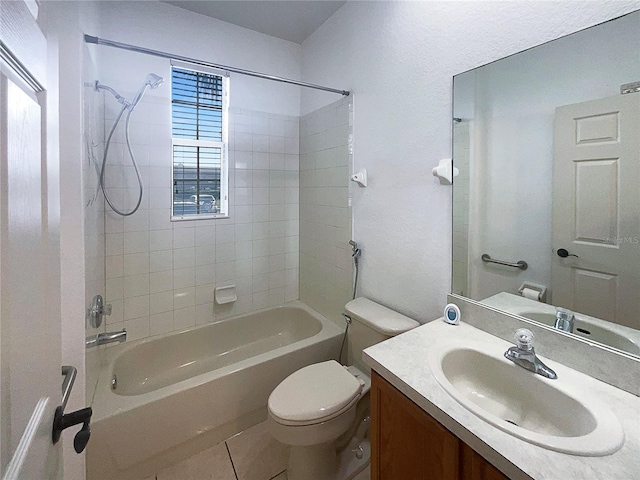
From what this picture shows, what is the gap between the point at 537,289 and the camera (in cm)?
115

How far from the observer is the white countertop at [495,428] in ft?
2.05

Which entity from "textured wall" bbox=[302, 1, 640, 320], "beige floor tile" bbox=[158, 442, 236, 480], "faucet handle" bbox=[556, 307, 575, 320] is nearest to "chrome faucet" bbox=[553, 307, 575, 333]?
"faucet handle" bbox=[556, 307, 575, 320]

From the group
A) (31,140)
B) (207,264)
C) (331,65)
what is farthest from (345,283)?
(31,140)

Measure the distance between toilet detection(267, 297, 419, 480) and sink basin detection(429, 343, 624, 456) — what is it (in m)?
0.44

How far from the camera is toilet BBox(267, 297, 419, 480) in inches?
52.2

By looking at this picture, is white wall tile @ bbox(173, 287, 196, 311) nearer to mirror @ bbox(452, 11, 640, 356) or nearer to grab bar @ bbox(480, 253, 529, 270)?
mirror @ bbox(452, 11, 640, 356)

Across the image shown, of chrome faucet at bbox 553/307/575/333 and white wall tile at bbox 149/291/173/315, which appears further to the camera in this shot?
white wall tile at bbox 149/291/173/315

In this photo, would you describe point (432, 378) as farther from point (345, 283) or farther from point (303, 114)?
point (303, 114)

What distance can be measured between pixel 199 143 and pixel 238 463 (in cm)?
214

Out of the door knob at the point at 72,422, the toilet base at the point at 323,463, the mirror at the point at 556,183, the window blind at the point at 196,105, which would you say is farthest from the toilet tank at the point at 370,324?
the window blind at the point at 196,105

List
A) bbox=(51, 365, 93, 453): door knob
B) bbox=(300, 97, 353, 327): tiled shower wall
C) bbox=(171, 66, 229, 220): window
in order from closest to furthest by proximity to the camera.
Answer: bbox=(51, 365, 93, 453): door knob → bbox=(300, 97, 353, 327): tiled shower wall → bbox=(171, 66, 229, 220): window

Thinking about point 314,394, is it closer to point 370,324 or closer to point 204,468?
point 370,324

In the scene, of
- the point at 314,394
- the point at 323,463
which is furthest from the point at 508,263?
the point at 323,463

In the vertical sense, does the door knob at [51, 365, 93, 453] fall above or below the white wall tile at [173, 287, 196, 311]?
above
